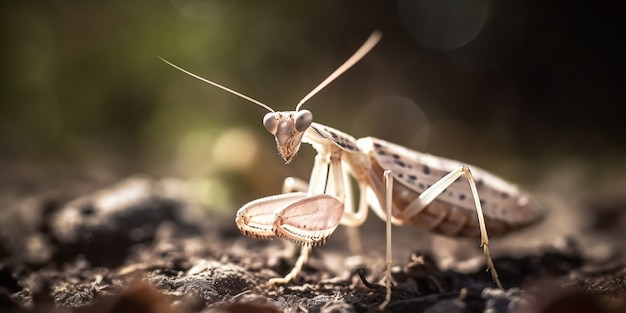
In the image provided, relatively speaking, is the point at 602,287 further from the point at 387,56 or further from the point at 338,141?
the point at 387,56

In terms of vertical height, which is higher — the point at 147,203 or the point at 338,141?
the point at 147,203

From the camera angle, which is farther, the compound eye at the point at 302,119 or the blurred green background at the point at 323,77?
the blurred green background at the point at 323,77

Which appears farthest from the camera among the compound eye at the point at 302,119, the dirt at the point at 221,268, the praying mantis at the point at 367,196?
the compound eye at the point at 302,119

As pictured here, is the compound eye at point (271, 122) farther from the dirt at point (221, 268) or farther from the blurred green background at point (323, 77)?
the blurred green background at point (323, 77)

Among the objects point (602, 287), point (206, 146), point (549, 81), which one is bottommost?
point (602, 287)

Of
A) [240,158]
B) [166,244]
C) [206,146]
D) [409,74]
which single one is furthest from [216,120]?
[166,244]

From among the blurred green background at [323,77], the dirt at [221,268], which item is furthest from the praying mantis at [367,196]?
the blurred green background at [323,77]

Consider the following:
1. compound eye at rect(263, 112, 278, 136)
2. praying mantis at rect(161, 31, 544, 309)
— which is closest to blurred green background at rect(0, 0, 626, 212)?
praying mantis at rect(161, 31, 544, 309)

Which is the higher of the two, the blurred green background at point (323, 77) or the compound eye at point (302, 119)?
the blurred green background at point (323, 77)
